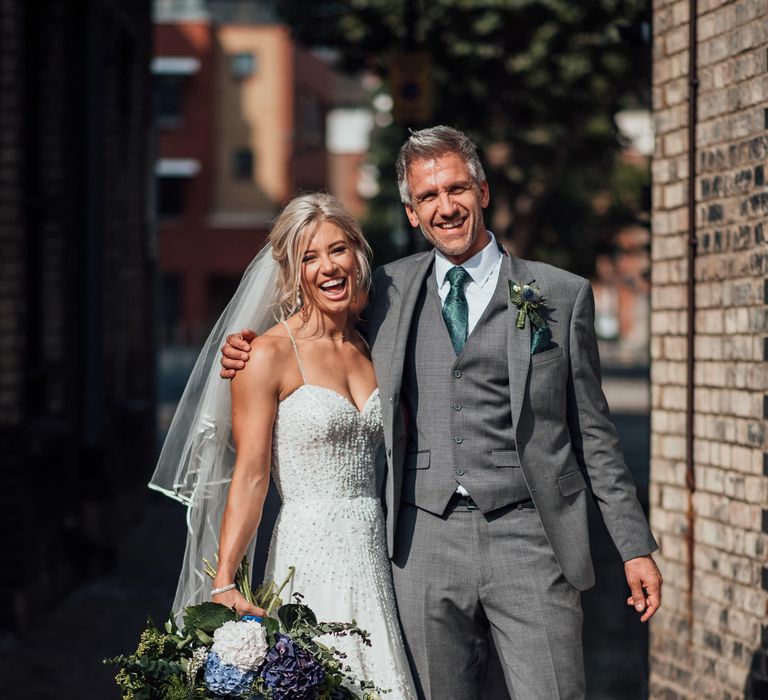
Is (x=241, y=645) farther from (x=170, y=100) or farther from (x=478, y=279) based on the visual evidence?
(x=170, y=100)

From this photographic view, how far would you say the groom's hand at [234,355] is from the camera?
455 centimetres

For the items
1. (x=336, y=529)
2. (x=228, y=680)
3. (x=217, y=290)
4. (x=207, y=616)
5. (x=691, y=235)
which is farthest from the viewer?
(x=217, y=290)

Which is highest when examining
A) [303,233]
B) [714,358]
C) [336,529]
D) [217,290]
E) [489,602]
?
[217,290]

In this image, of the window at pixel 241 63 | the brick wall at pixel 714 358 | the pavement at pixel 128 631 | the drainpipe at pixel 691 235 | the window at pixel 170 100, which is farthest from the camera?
the window at pixel 241 63

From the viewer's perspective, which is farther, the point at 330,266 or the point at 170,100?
the point at 170,100

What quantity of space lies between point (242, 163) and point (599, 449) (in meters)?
52.2

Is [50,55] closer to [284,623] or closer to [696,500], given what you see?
[696,500]

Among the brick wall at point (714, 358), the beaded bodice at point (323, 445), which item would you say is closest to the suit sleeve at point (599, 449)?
the beaded bodice at point (323, 445)

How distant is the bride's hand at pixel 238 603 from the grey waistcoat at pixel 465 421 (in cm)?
57

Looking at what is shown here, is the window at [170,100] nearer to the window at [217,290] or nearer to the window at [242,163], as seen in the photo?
the window at [242,163]

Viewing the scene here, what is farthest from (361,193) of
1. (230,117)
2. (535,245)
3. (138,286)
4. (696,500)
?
(696,500)

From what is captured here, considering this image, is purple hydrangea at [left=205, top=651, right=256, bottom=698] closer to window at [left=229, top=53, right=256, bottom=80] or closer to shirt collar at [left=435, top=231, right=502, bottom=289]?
shirt collar at [left=435, top=231, right=502, bottom=289]

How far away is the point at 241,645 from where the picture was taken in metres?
4.09

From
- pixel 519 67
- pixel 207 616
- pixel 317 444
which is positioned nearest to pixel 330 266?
Answer: pixel 317 444
